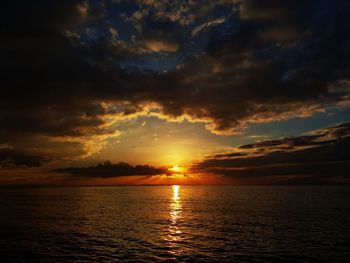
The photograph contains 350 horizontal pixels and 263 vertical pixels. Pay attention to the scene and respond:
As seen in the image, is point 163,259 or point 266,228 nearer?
point 163,259

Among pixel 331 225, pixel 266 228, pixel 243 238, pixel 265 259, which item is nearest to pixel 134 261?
pixel 265 259

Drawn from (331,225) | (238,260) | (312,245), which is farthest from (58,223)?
(331,225)

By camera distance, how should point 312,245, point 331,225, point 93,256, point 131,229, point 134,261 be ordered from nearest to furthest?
point 134,261 < point 93,256 < point 312,245 < point 131,229 < point 331,225

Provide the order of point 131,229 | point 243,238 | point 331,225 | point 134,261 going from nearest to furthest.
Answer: point 134,261
point 243,238
point 131,229
point 331,225

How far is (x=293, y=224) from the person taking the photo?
62969 mm

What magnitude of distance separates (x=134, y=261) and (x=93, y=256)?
5.42 meters

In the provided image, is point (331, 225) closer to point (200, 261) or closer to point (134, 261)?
point (200, 261)

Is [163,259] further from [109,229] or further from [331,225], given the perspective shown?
[331,225]

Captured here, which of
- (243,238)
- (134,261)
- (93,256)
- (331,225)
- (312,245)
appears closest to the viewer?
(134,261)

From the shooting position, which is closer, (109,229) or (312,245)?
(312,245)

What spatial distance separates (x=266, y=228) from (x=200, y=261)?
2653 centimetres

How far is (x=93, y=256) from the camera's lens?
3662cm

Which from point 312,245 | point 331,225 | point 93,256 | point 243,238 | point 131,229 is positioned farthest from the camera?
point 331,225

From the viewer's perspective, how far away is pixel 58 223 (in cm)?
6581
